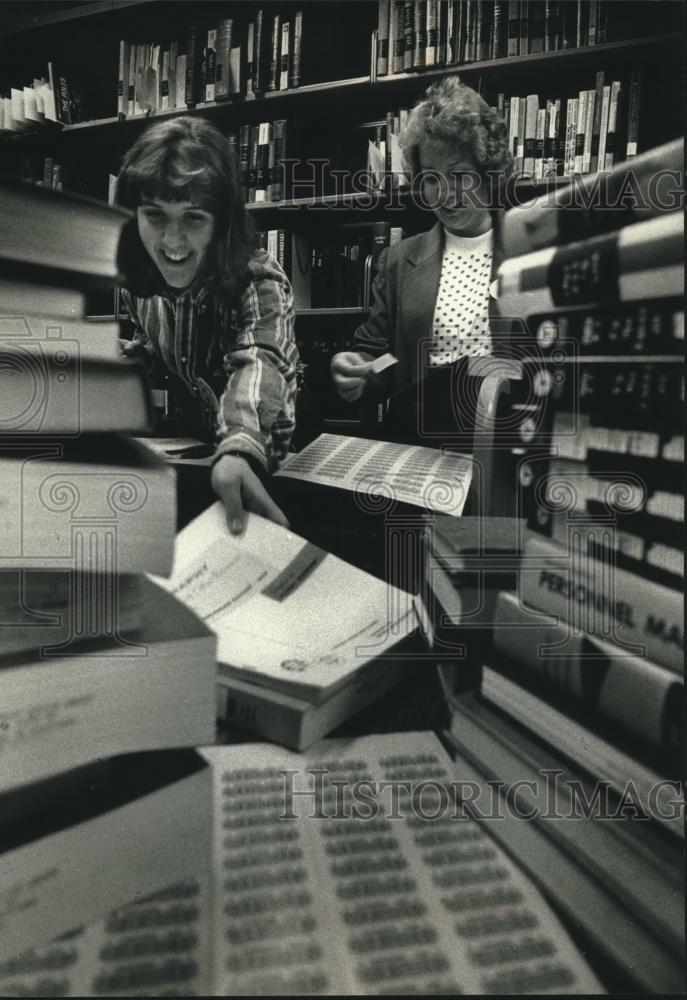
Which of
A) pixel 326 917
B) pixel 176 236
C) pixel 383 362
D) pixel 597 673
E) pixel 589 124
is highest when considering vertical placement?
pixel 589 124

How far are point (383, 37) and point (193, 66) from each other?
0.57 ft

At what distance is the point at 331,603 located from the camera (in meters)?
0.59

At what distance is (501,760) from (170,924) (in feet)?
0.85

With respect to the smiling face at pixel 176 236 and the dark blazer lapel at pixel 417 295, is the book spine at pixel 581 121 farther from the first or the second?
the smiling face at pixel 176 236

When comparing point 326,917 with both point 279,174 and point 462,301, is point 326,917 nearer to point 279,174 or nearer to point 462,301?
point 462,301

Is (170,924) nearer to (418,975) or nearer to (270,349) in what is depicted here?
(418,975)

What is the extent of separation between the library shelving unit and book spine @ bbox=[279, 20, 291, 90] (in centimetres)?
1

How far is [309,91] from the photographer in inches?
23.4

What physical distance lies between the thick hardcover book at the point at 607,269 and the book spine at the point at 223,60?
1.00 ft

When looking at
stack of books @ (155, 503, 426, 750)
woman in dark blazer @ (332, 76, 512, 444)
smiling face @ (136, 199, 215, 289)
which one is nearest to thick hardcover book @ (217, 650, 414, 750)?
stack of books @ (155, 503, 426, 750)

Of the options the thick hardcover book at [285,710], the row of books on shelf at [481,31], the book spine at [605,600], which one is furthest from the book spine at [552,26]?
the thick hardcover book at [285,710]

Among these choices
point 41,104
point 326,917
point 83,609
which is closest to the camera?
point 326,917

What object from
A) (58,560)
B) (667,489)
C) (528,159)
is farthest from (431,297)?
(58,560)

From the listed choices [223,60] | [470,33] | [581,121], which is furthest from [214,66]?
[581,121]
